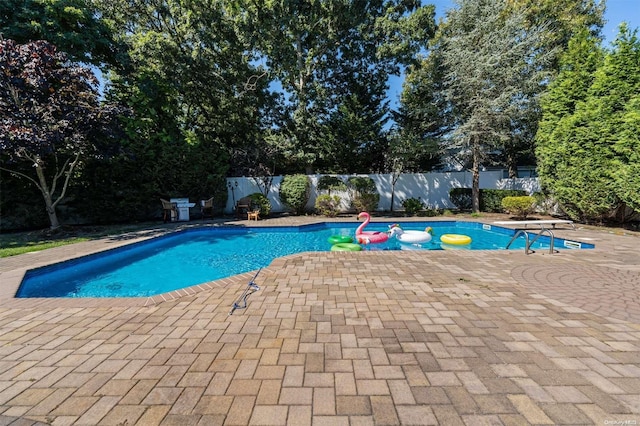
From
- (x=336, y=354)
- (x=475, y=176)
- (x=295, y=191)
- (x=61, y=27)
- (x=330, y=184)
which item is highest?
(x=61, y=27)

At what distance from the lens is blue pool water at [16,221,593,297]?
215 inches

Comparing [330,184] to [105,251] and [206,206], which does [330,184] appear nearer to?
[206,206]

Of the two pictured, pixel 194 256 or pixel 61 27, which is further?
pixel 61 27

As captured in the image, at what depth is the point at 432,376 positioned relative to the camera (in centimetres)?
217

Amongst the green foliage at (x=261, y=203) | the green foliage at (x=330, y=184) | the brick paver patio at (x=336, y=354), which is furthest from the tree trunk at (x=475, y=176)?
the green foliage at (x=261, y=203)

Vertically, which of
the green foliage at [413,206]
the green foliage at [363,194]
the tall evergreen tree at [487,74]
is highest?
the tall evergreen tree at [487,74]

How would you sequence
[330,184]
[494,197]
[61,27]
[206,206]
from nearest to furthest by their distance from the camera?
1. [61,27]
2. [206,206]
3. [494,197]
4. [330,184]

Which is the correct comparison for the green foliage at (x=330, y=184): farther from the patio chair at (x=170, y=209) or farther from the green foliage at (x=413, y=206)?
the patio chair at (x=170, y=209)

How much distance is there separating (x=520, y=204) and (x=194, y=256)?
42.2ft

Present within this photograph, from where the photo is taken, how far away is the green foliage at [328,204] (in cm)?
1367

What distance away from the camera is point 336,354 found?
2.47 metres

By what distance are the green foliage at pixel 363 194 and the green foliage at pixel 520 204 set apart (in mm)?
5812

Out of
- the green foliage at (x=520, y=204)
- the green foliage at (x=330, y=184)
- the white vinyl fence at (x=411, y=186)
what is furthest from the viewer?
the white vinyl fence at (x=411, y=186)

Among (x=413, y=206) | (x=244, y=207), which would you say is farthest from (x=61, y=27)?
(x=413, y=206)
